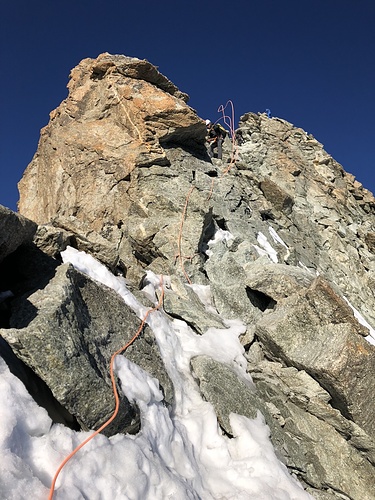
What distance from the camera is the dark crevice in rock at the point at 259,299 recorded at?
10.8m

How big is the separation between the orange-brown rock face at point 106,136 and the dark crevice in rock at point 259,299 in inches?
256

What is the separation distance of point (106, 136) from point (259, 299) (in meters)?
10.9

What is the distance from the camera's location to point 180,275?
40.4 feet

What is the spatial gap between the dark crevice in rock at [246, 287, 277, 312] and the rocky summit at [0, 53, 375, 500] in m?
0.03

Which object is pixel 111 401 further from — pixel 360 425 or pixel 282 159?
pixel 282 159

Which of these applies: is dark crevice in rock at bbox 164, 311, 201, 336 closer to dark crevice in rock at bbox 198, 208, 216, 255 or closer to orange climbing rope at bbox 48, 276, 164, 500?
orange climbing rope at bbox 48, 276, 164, 500

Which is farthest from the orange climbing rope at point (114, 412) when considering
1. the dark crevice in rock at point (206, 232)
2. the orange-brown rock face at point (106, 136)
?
the orange-brown rock face at point (106, 136)

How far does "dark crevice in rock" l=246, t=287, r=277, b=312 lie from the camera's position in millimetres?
10773

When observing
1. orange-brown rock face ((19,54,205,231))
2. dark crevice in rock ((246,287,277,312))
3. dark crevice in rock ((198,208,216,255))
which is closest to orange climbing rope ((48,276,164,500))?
dark crevice in rock ((246,287,277,312))

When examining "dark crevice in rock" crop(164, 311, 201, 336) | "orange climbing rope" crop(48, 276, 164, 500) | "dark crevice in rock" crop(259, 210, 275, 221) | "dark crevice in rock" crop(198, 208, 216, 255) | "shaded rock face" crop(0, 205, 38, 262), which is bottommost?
"orange climbing rope" crop(48, 276, 164, 500)

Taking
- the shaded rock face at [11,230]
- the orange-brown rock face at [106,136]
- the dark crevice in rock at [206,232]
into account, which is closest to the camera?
the shaded rock face at [11,230]

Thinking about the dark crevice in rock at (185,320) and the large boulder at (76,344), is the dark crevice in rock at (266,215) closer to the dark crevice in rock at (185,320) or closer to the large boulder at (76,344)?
the dark crevice in rock at (185,320)

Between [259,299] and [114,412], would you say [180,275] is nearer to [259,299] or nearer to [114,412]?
[259,299]

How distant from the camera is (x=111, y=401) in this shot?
539 cm
